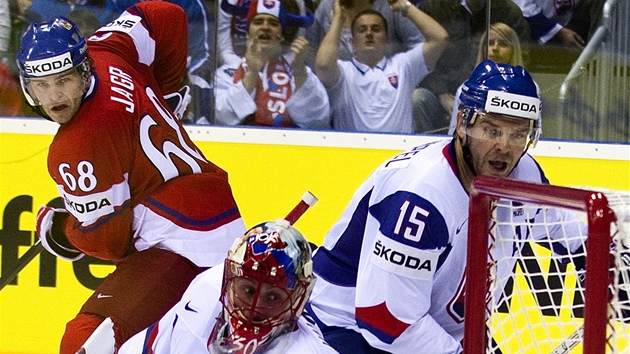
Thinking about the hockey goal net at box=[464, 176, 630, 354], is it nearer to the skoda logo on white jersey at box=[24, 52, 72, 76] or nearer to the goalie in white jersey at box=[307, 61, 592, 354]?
the goalie in white jersey at box=[307, 61, 592, 354]

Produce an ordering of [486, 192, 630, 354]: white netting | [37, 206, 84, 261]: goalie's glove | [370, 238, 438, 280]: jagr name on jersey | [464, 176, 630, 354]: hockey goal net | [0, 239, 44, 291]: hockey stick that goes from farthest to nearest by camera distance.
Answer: [0, 239, 44, 291]: hockey stick → [37, 206, 84, 261]: goalie's glove → [370, 238, 438, 280]: jagr name on jersey → [486, 192, 630, 354]: white netting → [464, 176, 630, 354]: hockey goal net

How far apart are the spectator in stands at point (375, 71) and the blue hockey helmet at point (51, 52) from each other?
1283mm

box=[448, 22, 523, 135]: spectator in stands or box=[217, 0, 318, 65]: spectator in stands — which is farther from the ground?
box=[448, 22, 523, 135]: spectator in stands

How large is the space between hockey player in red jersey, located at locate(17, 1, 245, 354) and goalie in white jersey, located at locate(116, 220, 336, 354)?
59 centimetres

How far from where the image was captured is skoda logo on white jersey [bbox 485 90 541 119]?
256cm

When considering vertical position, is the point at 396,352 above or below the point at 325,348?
below

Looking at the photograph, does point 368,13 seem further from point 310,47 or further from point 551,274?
point 551,274

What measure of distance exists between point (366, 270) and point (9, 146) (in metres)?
1.99

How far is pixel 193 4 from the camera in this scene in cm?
420

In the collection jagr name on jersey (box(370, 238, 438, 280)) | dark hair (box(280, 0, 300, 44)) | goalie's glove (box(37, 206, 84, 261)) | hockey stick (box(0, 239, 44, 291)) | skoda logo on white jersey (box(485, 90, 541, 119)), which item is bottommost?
hockey stick (box(0, 239, 44, 291))

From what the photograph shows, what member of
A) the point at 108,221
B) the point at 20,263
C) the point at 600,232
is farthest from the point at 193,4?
the point at 600,232

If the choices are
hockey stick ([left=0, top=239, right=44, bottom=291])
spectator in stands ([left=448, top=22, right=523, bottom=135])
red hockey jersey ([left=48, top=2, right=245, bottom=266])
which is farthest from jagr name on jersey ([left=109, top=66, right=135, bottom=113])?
spectator in stands ([left=448, top=22, right=523, bottom=135])

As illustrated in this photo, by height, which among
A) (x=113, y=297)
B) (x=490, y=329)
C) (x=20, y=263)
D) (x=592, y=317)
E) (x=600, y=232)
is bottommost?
(x=20, y=263)

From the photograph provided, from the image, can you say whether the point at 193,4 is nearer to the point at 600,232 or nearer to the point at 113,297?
the point at 113,297
